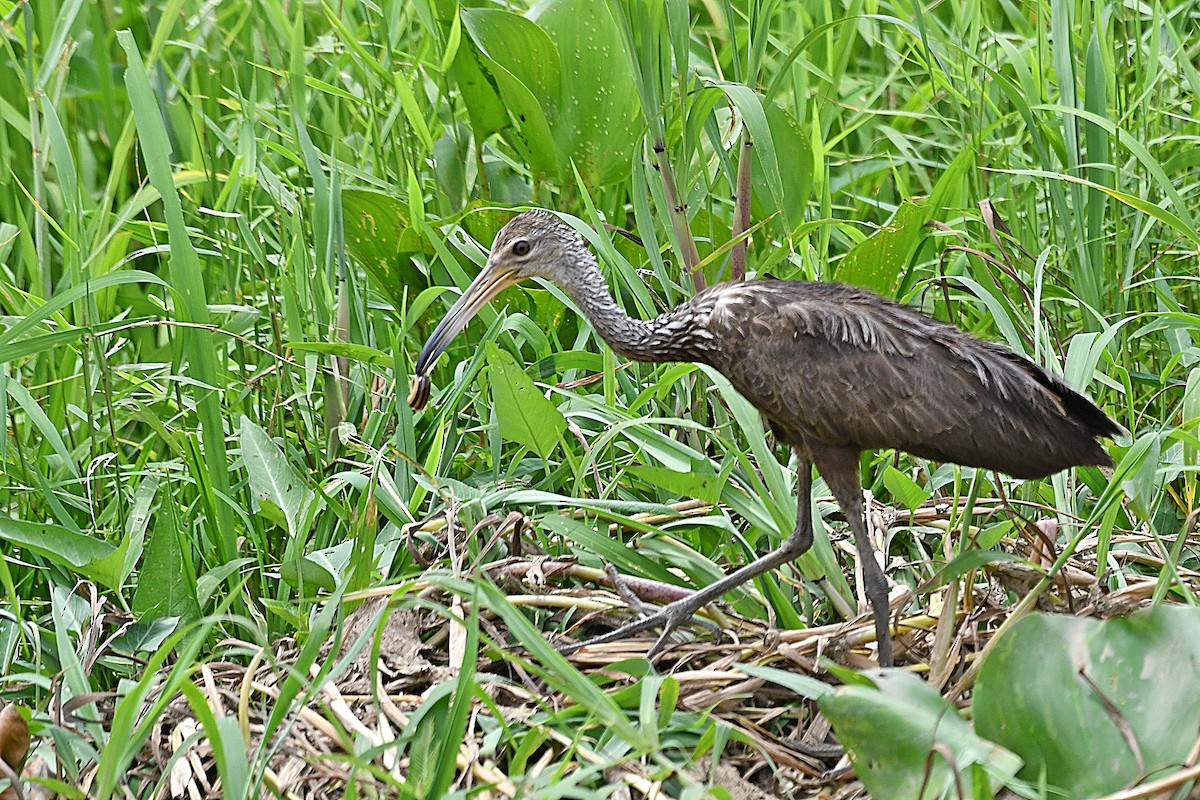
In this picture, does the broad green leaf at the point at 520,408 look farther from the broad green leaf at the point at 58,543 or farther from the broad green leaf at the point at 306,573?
the broad green leaf at the point at 58,543

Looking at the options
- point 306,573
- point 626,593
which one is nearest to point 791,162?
point 626,593

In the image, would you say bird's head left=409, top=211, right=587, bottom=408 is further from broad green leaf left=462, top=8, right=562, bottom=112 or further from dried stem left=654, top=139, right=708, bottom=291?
broad green leaf left=462, top=8, right=562, bottom=112

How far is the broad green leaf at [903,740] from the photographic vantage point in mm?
2564

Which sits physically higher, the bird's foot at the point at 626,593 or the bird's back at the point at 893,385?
the bird's back at the point at 893,385

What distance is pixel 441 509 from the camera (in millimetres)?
3732

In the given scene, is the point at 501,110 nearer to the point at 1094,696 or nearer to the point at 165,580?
the point at 165,580

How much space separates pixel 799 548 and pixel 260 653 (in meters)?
1.32

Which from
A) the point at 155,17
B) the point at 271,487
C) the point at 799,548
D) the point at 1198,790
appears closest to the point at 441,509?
the point at 271,487

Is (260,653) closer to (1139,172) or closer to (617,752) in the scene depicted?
(617,752)

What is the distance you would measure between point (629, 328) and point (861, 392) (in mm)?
648

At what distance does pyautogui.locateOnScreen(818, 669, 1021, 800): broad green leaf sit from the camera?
2.56 metres

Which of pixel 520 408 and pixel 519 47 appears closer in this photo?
pixel 520 408

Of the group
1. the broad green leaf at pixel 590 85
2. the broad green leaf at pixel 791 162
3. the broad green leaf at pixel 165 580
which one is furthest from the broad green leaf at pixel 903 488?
the broad green leaf at pixel 165 580

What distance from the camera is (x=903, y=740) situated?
2.62 meters
